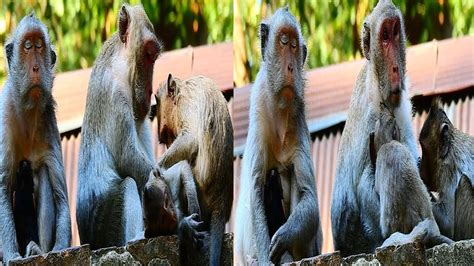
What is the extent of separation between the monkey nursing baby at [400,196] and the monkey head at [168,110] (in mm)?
1342

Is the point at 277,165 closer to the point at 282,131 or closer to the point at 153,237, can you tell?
the point at 282,131

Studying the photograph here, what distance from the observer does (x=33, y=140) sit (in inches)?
265

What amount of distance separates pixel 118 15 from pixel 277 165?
4.34 feet

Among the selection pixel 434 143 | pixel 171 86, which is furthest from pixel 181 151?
pixel 434 143

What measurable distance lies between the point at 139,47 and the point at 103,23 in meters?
0.32

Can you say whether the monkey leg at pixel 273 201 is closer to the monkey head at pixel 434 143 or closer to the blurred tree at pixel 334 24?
the blurred tree at pixel 334 24

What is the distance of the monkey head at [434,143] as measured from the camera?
6.09 m

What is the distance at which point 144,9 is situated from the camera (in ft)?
22.6

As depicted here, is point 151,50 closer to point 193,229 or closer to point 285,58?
point 285,58

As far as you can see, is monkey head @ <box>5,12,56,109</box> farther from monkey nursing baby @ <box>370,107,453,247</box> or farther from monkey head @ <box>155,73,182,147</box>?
monkey nursing baby @ <box>370,107,453,247</box>

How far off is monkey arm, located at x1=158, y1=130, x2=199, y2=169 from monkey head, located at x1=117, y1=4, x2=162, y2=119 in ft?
0.85

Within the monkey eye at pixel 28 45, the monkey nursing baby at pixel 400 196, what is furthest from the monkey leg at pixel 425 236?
the monkey eye at pixel 28 45

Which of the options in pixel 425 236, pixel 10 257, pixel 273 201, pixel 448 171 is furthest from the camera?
pixel 273 201

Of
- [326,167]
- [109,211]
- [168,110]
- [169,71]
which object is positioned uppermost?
[169,71]
